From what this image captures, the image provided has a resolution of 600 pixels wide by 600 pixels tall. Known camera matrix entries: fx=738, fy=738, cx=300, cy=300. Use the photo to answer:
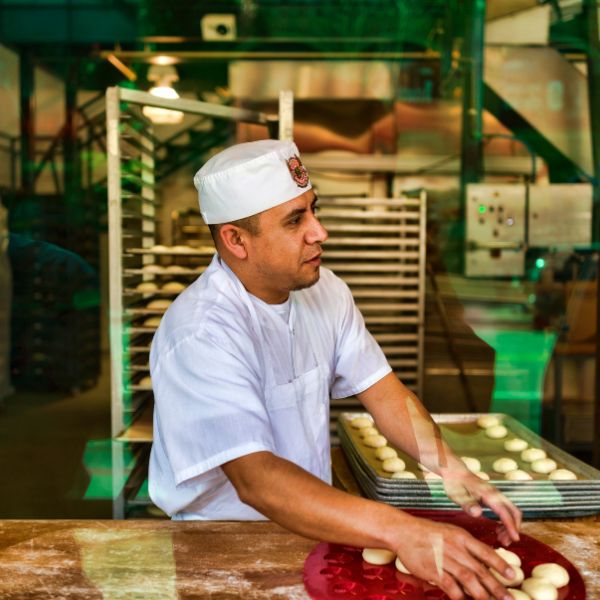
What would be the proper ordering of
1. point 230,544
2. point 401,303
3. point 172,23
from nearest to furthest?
point 230,544 → point 401,303 → point 172,23

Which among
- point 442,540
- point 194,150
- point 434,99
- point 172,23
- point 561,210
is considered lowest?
point 442,540

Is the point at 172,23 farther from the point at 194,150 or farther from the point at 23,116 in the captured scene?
the point at 23,116

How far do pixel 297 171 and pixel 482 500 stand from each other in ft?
2.38

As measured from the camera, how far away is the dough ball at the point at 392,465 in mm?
1874

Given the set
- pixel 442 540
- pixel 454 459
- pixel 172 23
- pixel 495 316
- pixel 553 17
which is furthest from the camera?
pixel 172 23

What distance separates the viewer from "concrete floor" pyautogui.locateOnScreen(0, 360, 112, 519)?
12.0 feet

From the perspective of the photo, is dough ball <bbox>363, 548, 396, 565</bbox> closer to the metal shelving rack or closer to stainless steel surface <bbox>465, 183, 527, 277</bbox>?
the metal shelving rack

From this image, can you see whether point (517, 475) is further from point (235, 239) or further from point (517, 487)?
point (235, 239)

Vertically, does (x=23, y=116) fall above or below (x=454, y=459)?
above

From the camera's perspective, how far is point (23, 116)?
6562mm

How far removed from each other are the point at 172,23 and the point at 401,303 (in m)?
3.52

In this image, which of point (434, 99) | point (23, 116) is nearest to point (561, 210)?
point (434, 99)

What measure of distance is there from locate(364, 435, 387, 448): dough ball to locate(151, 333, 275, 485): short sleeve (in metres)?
0.79

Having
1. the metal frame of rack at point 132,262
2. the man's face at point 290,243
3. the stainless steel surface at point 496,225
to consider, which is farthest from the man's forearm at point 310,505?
the stainless steel surface at point 496,225
